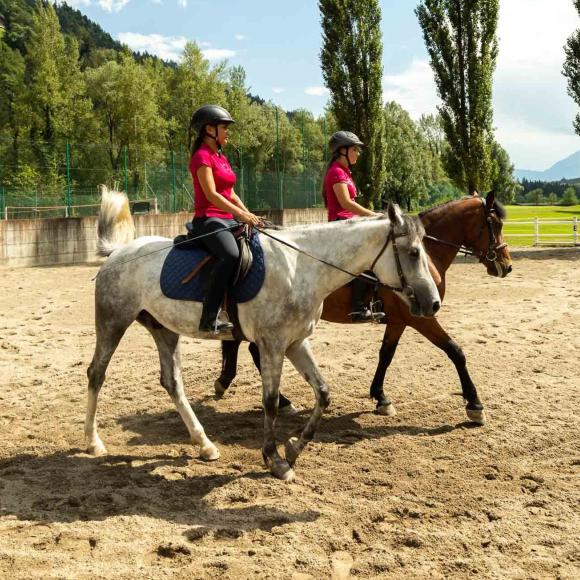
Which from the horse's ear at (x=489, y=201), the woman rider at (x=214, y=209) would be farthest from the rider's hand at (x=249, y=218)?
the horse's ear at (x=489, y=201)

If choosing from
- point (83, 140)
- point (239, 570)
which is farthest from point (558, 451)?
point (83, 140)

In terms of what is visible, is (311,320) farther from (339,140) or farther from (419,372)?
(419,372)

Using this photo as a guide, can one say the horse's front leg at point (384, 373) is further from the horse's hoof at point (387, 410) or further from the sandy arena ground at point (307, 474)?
the sandy arena ground at point (307, 474)

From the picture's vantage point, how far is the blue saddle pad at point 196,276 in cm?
467

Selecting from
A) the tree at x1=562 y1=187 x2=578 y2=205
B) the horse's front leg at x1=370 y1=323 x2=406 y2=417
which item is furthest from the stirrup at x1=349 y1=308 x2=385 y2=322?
the tree at x1=562 y1=187 x2=578 y2=205

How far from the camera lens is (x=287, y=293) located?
182 inches

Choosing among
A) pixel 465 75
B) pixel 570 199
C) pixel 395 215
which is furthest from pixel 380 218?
pixel 570 199

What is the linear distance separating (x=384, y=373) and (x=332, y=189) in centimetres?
196

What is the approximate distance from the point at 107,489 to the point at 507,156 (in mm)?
108714

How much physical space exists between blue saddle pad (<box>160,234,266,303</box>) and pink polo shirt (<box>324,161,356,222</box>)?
5.47 feet

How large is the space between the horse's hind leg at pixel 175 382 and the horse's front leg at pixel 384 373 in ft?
6.02

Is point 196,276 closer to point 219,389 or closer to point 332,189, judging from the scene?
point 332,189

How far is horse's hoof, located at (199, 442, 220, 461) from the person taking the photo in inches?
198

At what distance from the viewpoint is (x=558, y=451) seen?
16.3ft
